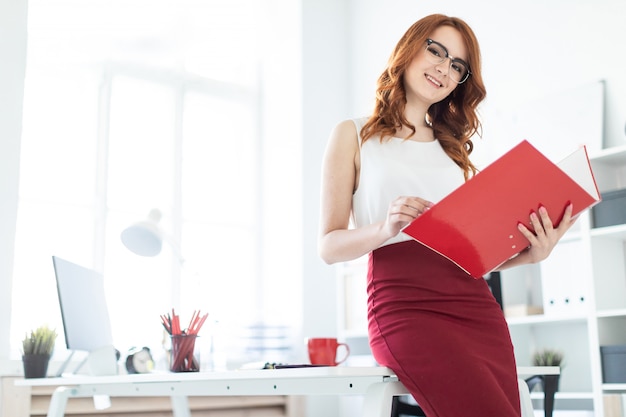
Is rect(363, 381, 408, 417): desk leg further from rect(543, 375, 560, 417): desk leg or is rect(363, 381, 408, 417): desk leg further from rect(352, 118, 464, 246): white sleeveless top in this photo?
rect(543, 375, 560, 417): desk leg

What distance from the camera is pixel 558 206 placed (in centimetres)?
132

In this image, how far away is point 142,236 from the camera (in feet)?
8.77

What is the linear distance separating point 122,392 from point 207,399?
2.10 m

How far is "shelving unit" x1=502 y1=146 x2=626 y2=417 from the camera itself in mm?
2980

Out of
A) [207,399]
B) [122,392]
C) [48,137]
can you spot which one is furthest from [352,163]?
[48,137]

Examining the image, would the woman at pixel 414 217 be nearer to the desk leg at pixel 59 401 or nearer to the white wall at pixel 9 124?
the desk leg at pixel 59 401

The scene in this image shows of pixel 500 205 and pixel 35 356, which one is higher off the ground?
pixel 500 205

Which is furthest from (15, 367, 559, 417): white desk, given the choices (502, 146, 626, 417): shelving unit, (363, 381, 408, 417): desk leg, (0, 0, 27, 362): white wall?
(0, 0, 27, 362): white wall

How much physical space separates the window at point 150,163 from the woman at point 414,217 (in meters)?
2.50

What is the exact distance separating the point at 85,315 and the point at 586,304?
6.32ft

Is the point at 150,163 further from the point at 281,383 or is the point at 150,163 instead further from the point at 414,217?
the point at 414,217

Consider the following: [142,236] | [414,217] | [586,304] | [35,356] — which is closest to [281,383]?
[414,217]

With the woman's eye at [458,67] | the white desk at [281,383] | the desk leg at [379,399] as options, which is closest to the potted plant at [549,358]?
the white desk at [281,383]

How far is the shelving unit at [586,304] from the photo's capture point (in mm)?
2980
